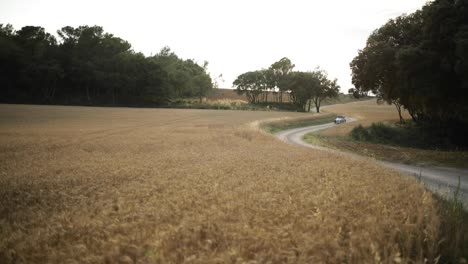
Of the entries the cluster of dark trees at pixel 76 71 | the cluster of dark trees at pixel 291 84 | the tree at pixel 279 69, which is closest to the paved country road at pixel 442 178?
the cluster of dark trees at pixel 76 71

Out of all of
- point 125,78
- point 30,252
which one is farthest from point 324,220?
point 125,78

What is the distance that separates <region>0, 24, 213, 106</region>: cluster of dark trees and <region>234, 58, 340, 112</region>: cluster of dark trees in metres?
37.5

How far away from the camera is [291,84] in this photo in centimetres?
9919

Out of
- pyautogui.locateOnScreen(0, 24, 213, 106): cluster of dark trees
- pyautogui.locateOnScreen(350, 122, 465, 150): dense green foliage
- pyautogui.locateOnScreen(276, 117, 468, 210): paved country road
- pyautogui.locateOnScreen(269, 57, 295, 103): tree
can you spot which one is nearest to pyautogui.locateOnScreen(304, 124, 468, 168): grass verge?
pyautogui.locateOnScreen(350, 122, 465, 150): dense green foliage

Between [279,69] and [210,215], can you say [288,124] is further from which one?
[279,69]

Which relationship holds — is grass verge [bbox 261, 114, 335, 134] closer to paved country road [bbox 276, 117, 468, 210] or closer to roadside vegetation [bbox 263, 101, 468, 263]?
roadside vegetation [bbox 263, 101, 468, 263]

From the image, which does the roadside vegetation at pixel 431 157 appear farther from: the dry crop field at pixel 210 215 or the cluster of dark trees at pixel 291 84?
the cluster of dark trees at pixel 291 84

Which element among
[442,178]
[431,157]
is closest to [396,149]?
[431,157]

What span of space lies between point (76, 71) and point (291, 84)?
203 feet

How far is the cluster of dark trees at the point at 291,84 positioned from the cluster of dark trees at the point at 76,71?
37.5 meters

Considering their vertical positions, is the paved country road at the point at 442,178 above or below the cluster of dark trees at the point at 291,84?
below

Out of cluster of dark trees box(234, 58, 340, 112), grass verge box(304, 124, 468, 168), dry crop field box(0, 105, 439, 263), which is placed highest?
cluster of dark trees box(234, 58, 340, 112)

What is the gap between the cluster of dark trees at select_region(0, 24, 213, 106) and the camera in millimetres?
69312

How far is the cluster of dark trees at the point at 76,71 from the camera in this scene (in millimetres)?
69312
